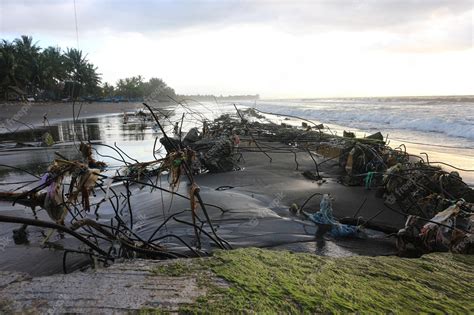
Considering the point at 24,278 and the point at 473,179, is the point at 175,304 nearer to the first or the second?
the point at 24,278

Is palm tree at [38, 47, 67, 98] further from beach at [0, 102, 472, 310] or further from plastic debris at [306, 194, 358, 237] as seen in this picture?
plastic debris at [306, 194, 358, 237]

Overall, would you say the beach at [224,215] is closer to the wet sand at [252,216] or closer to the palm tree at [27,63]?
the wet sand at [252,216]

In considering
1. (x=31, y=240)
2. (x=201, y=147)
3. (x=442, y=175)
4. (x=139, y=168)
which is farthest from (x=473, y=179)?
(x=31, y=240)

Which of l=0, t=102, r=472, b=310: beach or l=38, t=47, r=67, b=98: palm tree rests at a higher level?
l=38, t=47, r=67, b=98: palm tree

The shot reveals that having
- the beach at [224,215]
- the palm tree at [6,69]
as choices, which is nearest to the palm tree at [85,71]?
the palm tree at [6,69]

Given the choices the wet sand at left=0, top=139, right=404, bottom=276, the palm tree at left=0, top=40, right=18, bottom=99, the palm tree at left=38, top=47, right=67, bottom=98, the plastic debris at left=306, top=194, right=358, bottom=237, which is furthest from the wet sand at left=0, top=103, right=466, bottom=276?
the palm tree at left=38, top=47, right=67, bottom=98

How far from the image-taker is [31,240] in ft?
12.0

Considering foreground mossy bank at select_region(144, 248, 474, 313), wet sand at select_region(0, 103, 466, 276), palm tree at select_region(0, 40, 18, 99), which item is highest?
palm tree at select_region(0, 40, 18, 99)

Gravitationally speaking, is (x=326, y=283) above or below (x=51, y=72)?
below

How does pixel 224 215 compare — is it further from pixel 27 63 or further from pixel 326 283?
pixel 27 63

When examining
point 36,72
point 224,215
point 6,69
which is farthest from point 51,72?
point 224,215

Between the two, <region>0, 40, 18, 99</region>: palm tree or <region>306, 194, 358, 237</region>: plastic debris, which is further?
<region>0, 40, 18, 99</region>: palm tree

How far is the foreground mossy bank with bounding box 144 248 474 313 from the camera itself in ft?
5.94

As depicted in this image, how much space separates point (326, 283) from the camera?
80.4 inches
